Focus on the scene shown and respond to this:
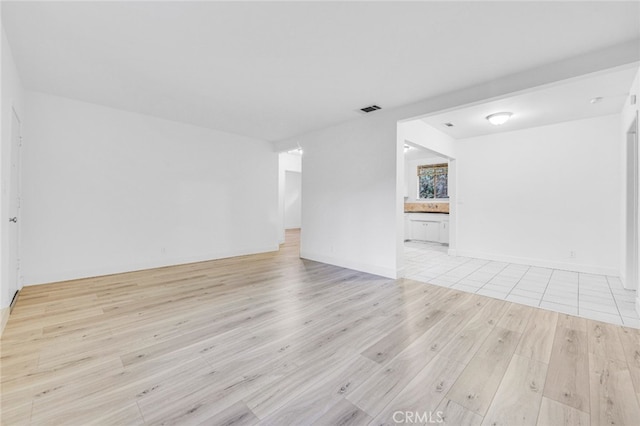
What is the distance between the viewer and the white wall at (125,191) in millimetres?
3754

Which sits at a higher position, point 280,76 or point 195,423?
A: point 280,76

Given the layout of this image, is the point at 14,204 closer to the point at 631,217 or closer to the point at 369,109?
the point at 369,109

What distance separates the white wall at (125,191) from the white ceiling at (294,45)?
0.66 meters

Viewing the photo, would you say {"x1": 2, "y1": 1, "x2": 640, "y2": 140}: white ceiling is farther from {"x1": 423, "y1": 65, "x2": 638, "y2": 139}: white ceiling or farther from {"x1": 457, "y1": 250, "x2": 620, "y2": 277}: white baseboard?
{"x1": 457, "y1": 250, "x2": 620, "y2": 277}: white baseboard

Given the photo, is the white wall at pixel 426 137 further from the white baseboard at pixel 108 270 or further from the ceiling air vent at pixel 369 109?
the white baseboard at pixel 108 270

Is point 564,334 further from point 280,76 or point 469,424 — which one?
point 280,76

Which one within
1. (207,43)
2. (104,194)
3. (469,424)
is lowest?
(469,424)

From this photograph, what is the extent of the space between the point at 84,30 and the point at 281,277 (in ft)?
11.6

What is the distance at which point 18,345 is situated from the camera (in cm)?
214

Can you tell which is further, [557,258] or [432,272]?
[557,258]

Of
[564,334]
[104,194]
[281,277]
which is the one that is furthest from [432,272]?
[104,194]

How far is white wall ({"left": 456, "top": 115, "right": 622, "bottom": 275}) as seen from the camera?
442cm

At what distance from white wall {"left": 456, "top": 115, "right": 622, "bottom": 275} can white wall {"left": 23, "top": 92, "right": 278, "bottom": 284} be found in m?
4.94

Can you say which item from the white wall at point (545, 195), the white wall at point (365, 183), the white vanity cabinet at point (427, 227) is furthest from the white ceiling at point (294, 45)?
the white vanity cabinet at point (427, 227)
